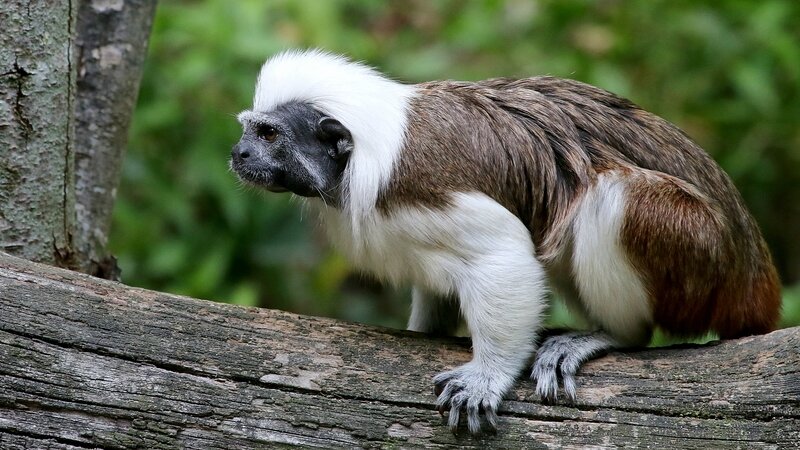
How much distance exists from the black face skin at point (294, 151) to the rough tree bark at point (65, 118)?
816 millimetres

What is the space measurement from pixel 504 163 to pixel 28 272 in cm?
203

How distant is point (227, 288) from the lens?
7.09m

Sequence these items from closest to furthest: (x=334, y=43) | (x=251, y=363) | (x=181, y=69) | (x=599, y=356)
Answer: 1. (x=251, y=363)
2. (x=599, y=356)
3. (x=181, y=69)
4. (x=334, y=43)

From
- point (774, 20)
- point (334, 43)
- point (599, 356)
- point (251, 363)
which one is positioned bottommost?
point (251, 363)

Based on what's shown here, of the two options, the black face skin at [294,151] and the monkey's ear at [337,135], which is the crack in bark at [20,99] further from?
the monkey's ear at [337,135]

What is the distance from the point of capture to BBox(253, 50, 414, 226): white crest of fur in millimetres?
3863

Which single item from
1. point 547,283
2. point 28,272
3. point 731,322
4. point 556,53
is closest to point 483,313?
point 547,283

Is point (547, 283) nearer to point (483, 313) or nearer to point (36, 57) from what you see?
point (483, 313)

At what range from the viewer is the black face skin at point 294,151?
13.1 feet

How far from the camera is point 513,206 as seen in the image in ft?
13.2

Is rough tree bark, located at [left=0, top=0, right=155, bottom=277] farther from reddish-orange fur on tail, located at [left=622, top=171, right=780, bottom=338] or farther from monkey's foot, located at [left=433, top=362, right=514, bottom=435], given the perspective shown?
reddish-orange fur on tail, located at [left=622, top=171, right=780, bottom=338]

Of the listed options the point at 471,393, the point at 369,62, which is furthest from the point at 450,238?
the point at 369,62

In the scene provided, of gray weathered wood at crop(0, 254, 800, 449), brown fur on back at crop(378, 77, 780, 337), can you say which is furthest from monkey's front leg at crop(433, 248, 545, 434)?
brown fur on back at crop(378, 77, 780, 337)

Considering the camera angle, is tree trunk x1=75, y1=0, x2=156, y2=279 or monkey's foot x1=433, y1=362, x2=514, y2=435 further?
tree trunk x1=75, y1=0, x2=156, y2=279
